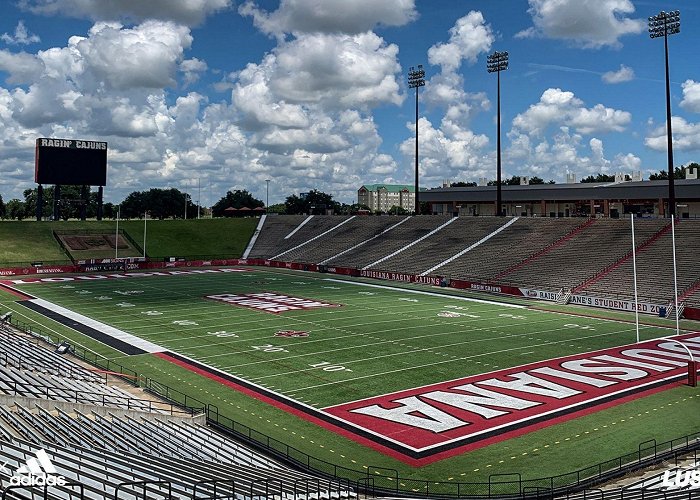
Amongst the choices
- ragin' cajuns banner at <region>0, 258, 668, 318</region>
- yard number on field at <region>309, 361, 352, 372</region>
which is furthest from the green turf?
ragin' cajuns banner at <region>0, 258, 668, 318</region>

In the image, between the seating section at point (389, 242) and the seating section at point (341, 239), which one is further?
the seating section at point (341, 239)

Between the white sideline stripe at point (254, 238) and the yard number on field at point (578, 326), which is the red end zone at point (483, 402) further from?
the white sideline stripe at point (254, 238)

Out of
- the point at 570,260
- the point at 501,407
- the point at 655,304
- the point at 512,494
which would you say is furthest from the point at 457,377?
the point at 570,260

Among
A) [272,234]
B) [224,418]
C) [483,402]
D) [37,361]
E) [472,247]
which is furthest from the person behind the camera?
[272,234]

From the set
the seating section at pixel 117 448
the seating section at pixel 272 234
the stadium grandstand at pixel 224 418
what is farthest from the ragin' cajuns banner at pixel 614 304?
the seating section at pixel 272 234

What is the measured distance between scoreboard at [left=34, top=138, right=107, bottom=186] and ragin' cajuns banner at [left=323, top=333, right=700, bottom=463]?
2787 inches

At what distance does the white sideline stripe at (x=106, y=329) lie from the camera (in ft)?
115

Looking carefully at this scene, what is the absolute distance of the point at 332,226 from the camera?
95.6 meters

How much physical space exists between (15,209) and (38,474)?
186m

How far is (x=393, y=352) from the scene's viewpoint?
3359 cm

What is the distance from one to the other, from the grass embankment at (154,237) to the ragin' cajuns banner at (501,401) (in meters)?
62.6

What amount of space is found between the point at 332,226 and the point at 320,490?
81.3 metres

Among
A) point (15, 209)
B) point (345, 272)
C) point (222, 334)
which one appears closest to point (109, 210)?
point (15, 209)

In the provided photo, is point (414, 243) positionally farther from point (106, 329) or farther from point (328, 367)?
point (328, 367)
